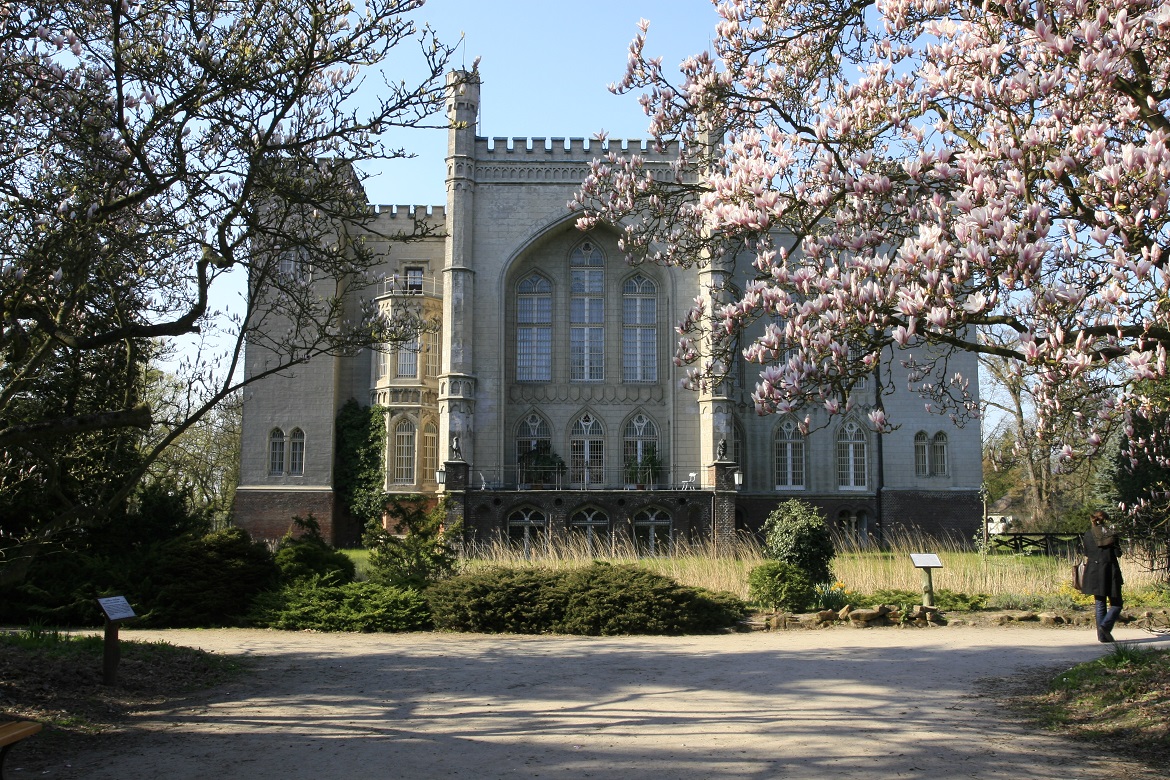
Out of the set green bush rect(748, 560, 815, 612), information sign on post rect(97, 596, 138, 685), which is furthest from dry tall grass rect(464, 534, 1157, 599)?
information sign on post rect(97, 596, 138, 685)

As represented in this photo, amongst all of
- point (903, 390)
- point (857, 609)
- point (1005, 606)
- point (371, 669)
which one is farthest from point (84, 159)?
point (903, 390)

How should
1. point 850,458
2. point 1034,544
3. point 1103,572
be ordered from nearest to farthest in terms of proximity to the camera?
point 1103,572
point 1034,544
point 850,458

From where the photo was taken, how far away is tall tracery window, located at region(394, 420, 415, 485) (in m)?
Answer: 35.0

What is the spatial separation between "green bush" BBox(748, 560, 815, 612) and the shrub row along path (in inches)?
91.7

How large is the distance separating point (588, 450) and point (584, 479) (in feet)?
3.68

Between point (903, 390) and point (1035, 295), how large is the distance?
32.8 m

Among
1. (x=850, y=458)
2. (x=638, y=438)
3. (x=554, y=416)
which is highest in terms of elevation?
(x=554, y=416)

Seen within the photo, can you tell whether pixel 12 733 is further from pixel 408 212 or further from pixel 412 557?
pixel 408 212

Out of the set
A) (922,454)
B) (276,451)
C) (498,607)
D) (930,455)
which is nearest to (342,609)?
(498,607)

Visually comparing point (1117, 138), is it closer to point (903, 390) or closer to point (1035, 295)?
point (1035, 295)

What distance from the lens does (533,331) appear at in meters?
36.7

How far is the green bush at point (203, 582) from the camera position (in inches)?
575

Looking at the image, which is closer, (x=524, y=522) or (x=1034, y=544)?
(x=1034, y=544)

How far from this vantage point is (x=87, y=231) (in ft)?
25.6
